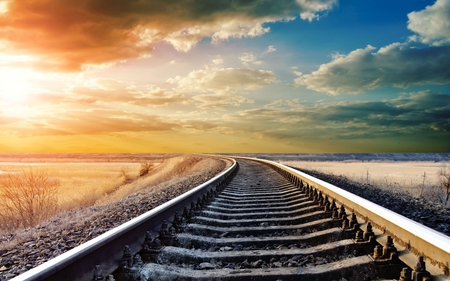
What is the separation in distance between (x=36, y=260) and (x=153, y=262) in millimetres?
1617

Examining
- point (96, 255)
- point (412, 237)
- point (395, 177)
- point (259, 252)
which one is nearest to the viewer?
point (96, 255)

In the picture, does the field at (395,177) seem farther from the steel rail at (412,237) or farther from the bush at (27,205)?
the bush at (27,205)

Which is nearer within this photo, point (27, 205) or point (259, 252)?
point (259, 252)

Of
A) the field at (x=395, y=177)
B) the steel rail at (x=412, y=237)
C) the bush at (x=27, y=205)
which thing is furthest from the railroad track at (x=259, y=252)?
the field at (x=395, y=177)

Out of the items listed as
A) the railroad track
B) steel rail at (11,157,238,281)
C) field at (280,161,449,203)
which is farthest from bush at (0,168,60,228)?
field at (280,161,449,203)

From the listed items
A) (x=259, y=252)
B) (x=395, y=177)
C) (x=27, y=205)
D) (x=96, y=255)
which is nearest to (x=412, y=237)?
(x=259, y=252)

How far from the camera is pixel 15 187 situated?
13.0m

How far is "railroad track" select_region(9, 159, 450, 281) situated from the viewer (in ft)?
8.64

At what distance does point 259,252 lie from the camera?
3.60 meters

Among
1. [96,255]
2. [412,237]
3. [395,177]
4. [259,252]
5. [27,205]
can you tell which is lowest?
[27,205]

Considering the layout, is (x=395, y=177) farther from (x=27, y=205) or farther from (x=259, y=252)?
(x=259, y=252)

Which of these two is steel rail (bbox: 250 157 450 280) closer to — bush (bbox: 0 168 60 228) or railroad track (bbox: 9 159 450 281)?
railroad track (bbox: 9 159 450 281)

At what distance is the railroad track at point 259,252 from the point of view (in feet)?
8.64

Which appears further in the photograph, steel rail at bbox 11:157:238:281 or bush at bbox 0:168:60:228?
bush at bbox 0:168:60:228
